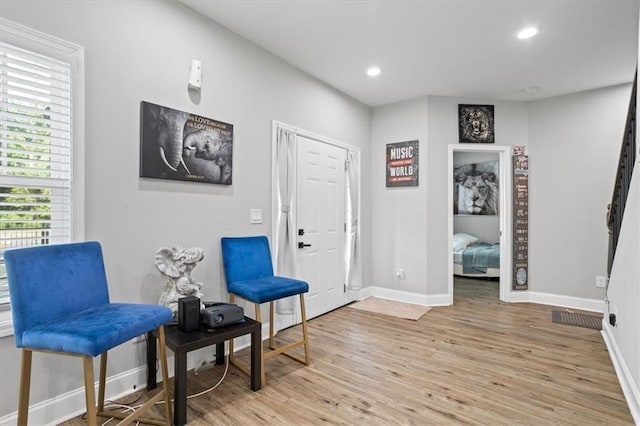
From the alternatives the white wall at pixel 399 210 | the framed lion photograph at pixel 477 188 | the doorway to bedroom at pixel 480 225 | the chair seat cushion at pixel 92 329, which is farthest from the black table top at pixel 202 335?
the framed lion photograph at pixel 477 188

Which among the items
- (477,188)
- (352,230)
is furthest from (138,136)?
(477,188)

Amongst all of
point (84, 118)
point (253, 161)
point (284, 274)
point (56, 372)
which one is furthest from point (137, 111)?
point (284, 274)

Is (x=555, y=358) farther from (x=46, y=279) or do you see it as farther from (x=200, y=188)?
(x=46, y=279)

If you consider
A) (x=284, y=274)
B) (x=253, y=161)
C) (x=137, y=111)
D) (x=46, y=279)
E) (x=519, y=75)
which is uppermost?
(x=519, y=75)

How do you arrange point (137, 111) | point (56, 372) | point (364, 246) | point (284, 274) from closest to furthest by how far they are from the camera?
point (56, 372) < point (137, 111) < point (284, 274) < point (364, 246)

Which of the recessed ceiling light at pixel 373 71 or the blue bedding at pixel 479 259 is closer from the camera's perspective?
the recessed ceiling light at pixel 373 71

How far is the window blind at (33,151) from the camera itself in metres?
1.74

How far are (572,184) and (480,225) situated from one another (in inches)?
99.1

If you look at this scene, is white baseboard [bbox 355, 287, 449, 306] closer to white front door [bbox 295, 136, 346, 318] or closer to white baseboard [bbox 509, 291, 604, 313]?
white front door [bbox 295, 136, 346, 318]

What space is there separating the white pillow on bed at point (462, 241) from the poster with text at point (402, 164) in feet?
7.82

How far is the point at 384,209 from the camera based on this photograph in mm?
4793

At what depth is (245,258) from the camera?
2.74m

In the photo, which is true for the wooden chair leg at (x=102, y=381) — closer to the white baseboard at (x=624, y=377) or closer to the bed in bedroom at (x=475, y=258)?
the white baseboard at (x=624, y=377)

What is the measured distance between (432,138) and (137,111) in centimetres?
354
